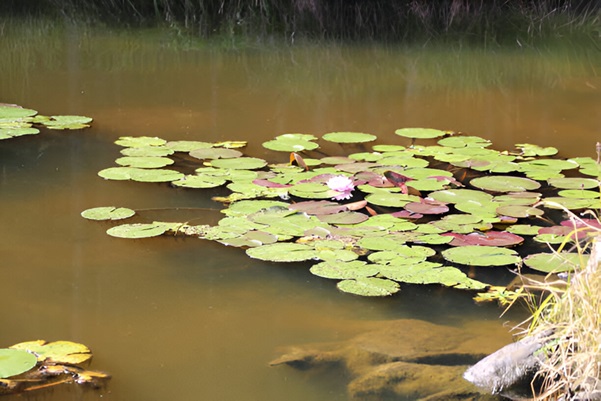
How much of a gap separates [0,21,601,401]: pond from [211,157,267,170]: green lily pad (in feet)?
0.75

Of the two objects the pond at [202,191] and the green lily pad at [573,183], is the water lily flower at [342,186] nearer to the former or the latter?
the pond at [202,191]

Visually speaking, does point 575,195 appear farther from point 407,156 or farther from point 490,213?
point 407,156

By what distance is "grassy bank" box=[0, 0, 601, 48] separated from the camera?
7766 millimetres

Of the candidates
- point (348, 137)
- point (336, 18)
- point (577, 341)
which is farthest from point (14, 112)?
point (336, 18)

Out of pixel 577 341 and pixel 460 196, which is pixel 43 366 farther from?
pixel 460 196

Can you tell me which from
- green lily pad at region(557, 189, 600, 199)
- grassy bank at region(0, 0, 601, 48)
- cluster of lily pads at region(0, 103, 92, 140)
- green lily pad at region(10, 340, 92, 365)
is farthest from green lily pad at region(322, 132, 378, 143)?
grassy bank at region(0, 0, 601, 48)

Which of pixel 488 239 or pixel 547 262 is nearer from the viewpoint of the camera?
pixel 547 262

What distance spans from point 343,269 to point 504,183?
1099mm

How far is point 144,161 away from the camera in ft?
11.9

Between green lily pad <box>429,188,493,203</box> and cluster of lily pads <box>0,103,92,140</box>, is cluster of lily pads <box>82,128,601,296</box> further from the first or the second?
cluster of lily pads <box>0,103,92,140</box>

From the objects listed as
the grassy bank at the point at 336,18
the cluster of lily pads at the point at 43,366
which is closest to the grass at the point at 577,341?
the cluster of lily pads at the point at 43,366

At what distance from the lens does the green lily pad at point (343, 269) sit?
2.62 metres

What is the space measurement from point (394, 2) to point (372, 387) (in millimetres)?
7464

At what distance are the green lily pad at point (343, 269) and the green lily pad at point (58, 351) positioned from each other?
2.49ft
